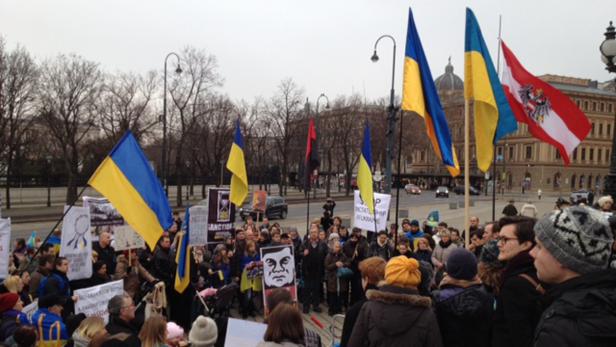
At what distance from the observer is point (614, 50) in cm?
898

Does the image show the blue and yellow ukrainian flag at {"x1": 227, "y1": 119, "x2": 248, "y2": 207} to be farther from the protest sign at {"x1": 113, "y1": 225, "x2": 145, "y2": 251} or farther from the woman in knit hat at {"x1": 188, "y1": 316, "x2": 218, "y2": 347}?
the woman in knit hat at {"x1": 188, "y1": 316, "x2": 218, "y2": 347}

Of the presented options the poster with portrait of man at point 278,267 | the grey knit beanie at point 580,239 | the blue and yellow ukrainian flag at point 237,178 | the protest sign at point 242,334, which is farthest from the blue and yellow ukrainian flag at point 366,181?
the grey knit beanie at point 580,239

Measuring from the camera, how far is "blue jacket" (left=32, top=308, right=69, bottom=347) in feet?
15.9

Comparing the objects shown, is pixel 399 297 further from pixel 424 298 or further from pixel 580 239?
pixel 580 239

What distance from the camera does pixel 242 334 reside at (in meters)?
4.32

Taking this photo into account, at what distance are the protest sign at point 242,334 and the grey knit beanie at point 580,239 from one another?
3.00 metres

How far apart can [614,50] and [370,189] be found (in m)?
5.52

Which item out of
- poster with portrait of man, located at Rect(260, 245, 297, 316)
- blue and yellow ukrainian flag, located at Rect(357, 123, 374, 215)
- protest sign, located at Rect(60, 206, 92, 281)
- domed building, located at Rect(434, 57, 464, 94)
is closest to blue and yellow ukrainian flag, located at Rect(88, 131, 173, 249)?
protest sign, located at Rect(60, 206, 92, 281)

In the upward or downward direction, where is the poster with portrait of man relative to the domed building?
downward

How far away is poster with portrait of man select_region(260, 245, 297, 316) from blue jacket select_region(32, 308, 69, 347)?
12.8 feet

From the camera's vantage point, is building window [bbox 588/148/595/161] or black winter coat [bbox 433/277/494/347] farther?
building window [bbox 588/148/595/161]

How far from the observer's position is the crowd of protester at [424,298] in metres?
1.91

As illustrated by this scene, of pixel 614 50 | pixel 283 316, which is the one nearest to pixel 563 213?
pixel 283 316

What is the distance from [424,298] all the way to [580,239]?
1.49m
